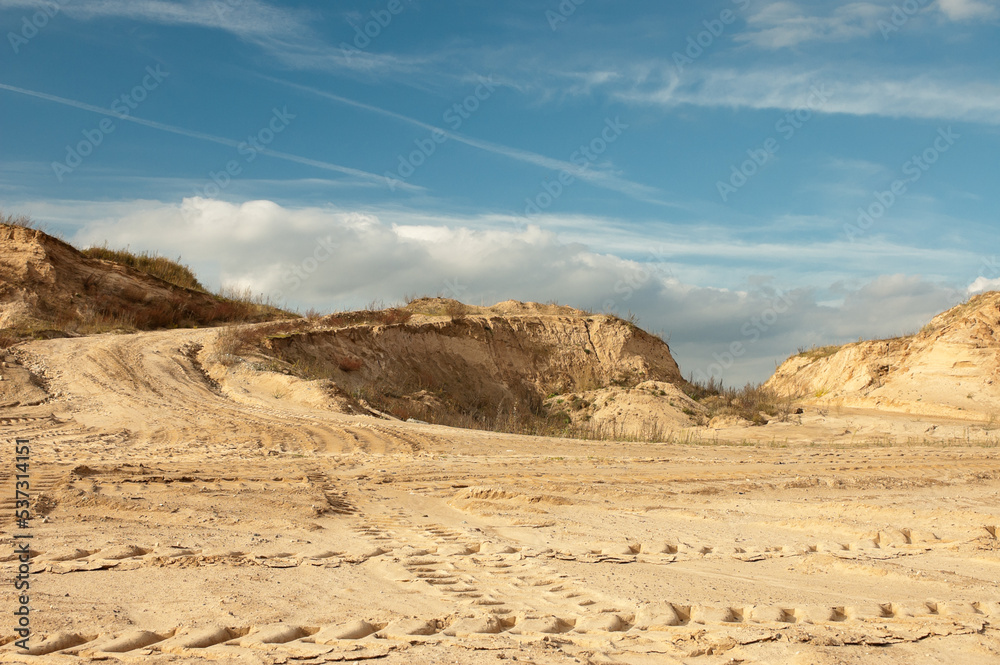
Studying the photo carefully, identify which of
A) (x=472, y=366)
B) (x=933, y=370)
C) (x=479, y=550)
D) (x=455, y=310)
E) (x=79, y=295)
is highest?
(x=455, y=310)

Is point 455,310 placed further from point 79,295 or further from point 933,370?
point 933,370

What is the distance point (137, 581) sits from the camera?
4605 millimetres

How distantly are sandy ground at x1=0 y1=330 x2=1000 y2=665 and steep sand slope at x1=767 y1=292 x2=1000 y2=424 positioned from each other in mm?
10944

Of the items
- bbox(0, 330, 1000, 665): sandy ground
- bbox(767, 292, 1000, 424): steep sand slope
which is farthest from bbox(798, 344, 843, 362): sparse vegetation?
bbox(0, 330, 1000, 665): sandy ground

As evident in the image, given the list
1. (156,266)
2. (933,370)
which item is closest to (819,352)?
→ (933,370)

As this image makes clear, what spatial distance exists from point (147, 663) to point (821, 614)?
142 inches

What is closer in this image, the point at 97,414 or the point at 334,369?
the point at 97,414

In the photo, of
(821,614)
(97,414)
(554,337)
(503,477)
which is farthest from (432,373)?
(821,614)

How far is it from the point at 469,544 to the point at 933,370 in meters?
23.0

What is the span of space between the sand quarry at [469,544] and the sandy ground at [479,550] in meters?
0.03

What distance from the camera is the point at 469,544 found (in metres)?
5.95

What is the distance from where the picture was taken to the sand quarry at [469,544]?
374 cm

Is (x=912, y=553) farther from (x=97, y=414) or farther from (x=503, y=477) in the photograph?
(x=97, y=414)

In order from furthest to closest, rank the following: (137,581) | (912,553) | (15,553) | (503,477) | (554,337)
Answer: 1. (554,337)
2. (503,477)
3. (912,553)
4. (15,553)
5. (137,581)
